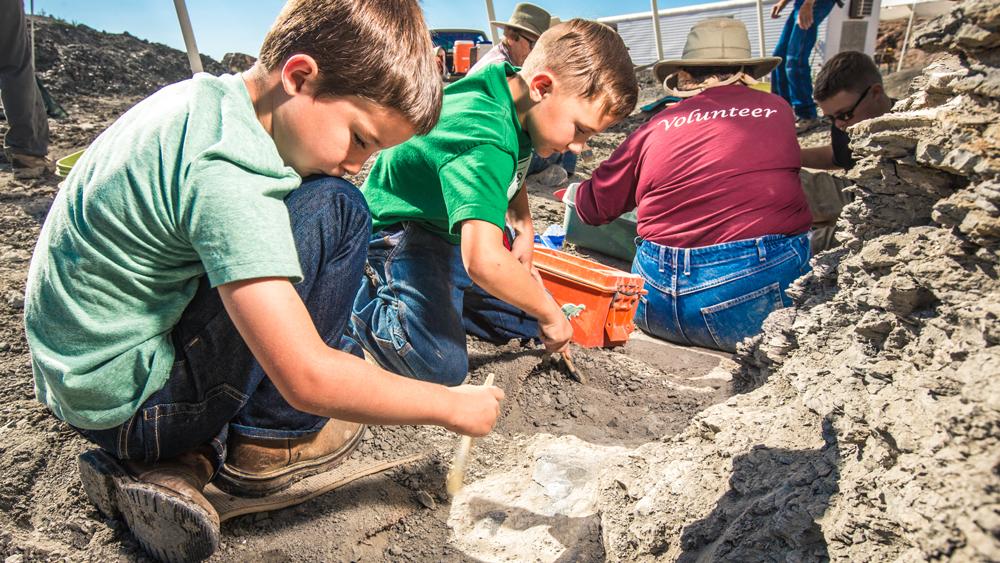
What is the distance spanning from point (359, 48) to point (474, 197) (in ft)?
1.76

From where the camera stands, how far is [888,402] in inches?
41.5

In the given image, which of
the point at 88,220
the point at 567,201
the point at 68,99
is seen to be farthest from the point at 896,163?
the point at 68,99

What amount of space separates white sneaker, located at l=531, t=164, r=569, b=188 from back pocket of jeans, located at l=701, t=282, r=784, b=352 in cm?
274

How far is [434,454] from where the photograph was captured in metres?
1.89

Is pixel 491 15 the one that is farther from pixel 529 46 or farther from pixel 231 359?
pixel 231 359

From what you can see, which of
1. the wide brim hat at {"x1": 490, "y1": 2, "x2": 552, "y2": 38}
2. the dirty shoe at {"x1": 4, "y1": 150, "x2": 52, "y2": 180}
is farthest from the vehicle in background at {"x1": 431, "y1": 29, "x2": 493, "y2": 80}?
the dirty shoe at {"x1": 4, "y1": 150, "x2": 52, "y2": 180}

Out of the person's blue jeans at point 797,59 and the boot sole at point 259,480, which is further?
the person's blue jeans at point 797,59

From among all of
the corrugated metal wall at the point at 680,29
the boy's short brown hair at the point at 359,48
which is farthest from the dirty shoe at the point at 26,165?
the corrugated metal wall at the point at 680,29

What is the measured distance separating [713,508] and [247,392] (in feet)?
3.43

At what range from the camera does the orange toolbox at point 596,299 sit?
2637 mm

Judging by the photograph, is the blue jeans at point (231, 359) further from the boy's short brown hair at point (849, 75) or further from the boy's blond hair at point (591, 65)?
the boy's short brown hair at point (849, 75)

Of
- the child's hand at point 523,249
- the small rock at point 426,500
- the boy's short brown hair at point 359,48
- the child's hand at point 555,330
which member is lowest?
the small rock at point 426,500

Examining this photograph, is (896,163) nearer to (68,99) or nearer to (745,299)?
(745,299)

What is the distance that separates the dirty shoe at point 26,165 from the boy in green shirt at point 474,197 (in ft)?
10.2
